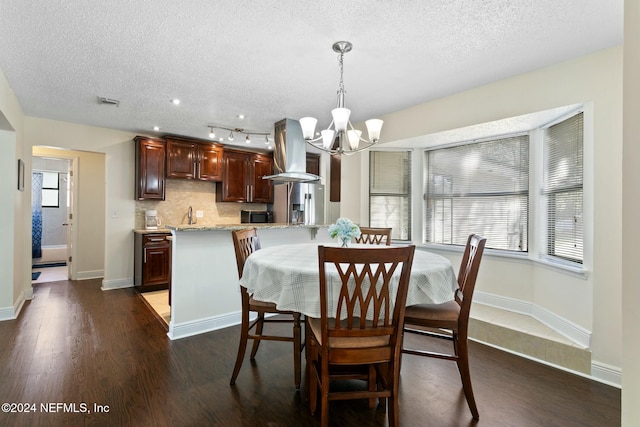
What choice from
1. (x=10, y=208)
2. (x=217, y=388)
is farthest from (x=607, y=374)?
(x=10, y=208)

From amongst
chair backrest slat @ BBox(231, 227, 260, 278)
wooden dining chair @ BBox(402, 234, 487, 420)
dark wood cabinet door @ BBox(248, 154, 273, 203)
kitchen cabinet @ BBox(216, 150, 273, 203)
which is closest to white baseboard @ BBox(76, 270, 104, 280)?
kitchen cabinet @ BBox(216, 150, 273, 203)

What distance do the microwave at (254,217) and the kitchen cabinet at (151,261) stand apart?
57.6 inches

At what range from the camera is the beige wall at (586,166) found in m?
2.10

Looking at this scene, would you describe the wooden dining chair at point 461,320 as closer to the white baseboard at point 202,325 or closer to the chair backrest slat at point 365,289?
the chair backrest slat at point 365,289

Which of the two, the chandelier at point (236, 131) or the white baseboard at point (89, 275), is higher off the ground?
the chandelier at point (236, 131)

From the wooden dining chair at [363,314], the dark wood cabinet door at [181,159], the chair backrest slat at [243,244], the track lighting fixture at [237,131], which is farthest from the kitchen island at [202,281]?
the dark wood cabinet door at [181,159]

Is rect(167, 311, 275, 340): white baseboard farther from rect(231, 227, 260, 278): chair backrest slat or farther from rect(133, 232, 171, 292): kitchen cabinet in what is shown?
rect(133, 232, 171, 292): kitchen cabinet

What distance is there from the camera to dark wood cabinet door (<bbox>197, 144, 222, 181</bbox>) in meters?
5.02

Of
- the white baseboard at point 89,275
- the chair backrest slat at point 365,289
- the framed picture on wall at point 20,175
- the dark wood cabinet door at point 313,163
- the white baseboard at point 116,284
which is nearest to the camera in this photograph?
the chair backrest slat at point 365,289

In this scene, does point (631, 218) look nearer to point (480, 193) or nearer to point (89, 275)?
point (480, 193)

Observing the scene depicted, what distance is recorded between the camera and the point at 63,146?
416 centimetres

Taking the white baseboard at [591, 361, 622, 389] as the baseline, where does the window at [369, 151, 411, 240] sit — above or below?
above

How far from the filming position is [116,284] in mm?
4590

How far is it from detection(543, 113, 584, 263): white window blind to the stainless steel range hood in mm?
2474
